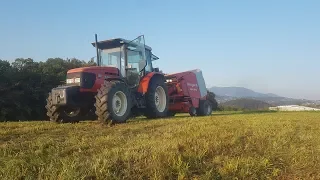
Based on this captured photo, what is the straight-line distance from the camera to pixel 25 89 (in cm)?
2288

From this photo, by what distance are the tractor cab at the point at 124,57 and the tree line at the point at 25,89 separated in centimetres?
936

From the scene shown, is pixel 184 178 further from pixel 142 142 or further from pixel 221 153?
pixel 142 142

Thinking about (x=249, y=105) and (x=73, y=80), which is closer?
(x=73, y=80)

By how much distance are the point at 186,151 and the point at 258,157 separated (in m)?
0.91

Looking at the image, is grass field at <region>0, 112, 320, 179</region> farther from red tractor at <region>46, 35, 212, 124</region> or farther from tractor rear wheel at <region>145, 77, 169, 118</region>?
tractor rear wheel at <region>145, 77, 169, 118</region>

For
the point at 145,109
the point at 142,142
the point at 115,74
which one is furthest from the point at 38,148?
the point at 145,109

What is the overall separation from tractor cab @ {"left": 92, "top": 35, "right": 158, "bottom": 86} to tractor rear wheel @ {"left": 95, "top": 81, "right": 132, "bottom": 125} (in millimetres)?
1560

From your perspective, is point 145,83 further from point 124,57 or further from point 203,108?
point 203,108

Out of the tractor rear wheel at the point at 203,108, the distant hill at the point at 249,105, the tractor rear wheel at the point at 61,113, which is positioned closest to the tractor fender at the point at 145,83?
the tractor rear wheel at the point at 61,113

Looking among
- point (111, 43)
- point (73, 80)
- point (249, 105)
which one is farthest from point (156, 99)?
point (249, 105)

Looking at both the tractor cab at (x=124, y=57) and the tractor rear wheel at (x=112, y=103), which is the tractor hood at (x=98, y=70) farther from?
the tractor rear wheel at (x=112, y=103)

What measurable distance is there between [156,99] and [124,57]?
6.61 ft

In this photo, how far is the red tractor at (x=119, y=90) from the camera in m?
8.76

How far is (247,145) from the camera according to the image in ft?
15.4
